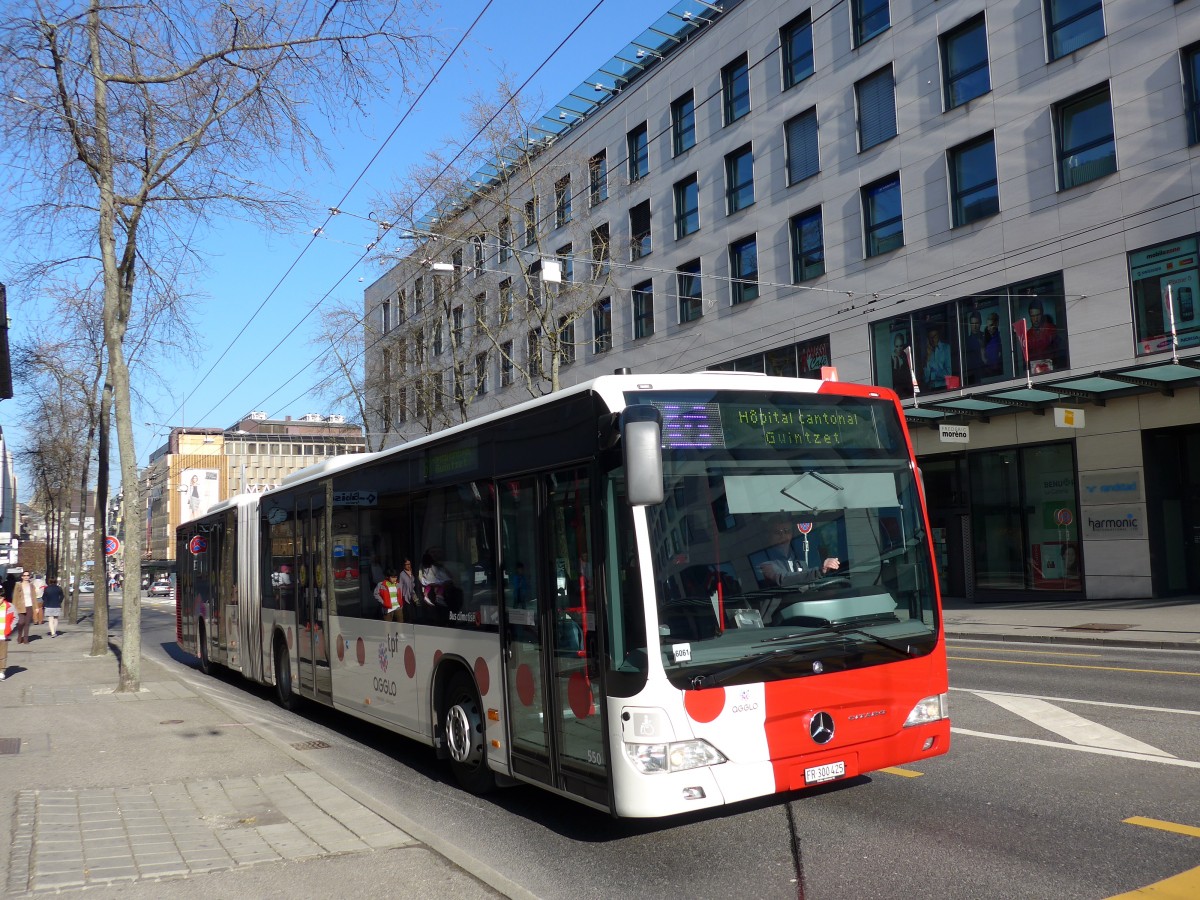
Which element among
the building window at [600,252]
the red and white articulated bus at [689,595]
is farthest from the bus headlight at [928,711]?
the building window at [600,252]

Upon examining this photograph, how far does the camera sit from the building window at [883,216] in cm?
2689

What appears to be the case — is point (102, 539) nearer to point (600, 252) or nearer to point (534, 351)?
point (534, 351)

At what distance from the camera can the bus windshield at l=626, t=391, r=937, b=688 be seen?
19.3 ft

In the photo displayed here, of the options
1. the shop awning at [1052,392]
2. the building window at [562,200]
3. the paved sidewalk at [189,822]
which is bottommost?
the paved sidewalk at [189,822]

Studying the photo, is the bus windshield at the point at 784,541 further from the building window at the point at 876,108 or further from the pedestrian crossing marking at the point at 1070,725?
the building window at the point at 876,108

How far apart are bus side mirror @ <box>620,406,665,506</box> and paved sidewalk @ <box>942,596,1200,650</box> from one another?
1276cm

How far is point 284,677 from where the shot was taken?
1327 cm

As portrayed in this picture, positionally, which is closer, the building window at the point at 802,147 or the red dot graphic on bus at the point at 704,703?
the red dot graphic on bus at the point at 704,703

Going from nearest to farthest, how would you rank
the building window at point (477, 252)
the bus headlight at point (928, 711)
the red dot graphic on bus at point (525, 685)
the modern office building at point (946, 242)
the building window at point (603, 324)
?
the bus headlight at point (928, 711)
the red dot graphic on bus at point (525, 685)
the modern office building at point (946, 242)
the building window at point (477, 252)
the building window at point (603, 324)

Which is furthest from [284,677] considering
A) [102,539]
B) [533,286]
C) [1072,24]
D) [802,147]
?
[802,147]

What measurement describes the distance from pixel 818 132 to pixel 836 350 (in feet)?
20.1

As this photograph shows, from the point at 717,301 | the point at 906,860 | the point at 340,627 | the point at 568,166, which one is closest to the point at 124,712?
the point at 340,627

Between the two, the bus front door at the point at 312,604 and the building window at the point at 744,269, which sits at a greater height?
the building window at the point at 744,269

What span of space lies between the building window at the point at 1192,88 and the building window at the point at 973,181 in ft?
14.5
